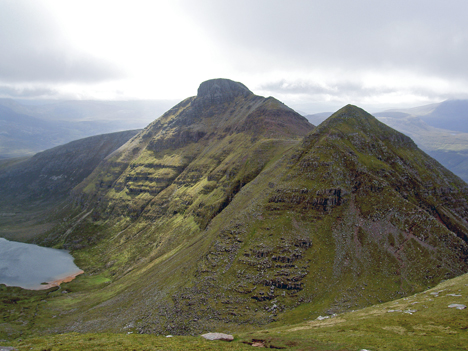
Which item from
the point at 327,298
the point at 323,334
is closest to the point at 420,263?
the point at 327,298

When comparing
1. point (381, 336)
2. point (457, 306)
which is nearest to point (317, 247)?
point (457, 306)

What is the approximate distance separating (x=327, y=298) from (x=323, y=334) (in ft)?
132

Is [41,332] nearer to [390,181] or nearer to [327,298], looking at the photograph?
[327,298]

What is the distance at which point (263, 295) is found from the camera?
9038 cm

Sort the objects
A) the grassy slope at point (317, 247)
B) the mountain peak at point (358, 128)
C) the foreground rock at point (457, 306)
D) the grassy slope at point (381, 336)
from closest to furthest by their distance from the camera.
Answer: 1. the grassy slope at point (381, 336)
2. the foreground rock at point (457, 306)
3. the grassy slope at point (317, 247)
4. the mountain peak at point (358, 128)

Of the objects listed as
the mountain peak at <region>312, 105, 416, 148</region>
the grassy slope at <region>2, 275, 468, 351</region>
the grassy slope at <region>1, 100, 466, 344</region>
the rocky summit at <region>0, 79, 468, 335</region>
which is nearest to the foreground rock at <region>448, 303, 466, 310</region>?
the grassy slope at <region>2, 275, 468, 351</region>

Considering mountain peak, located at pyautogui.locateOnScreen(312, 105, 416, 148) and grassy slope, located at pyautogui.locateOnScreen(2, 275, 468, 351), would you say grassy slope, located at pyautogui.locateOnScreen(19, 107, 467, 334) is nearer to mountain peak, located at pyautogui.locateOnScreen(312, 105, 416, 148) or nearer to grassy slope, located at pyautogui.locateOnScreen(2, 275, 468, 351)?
mountain peak, located at pyautogui.locateOnScreen(312, 105, 416, 148)

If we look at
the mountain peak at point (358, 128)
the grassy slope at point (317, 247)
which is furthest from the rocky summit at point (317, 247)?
the mountain peak at point (358, 128)

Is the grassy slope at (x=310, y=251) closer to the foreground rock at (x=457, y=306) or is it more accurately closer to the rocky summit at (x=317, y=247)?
the rocky summit at (x=317, y=247)

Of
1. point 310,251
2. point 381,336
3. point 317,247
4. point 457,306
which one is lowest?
point 310,251

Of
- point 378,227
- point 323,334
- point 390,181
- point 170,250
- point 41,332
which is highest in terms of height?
point 390,181

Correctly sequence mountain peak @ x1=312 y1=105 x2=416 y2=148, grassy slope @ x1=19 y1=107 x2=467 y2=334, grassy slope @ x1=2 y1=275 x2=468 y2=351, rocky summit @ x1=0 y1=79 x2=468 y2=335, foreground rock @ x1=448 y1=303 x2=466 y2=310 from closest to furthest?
grassy slope @ x1=2 y1=275 x2=468 y2=351, foreground rock @ x1=448 y1=303 x2=466 y2=310, rocky summit @ x1=0 y1=79 x2=468 y2=335, grassy slope @ x1=19 y1=107 x2=467 y2=334, mountain peak @ x1=312 y1=105 x2=416 y2=148

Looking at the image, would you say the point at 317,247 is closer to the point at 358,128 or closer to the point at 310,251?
the point at 310,251

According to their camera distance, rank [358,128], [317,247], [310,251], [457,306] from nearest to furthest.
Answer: [457,306] → [310,251] → [317,247] → [358,128]
